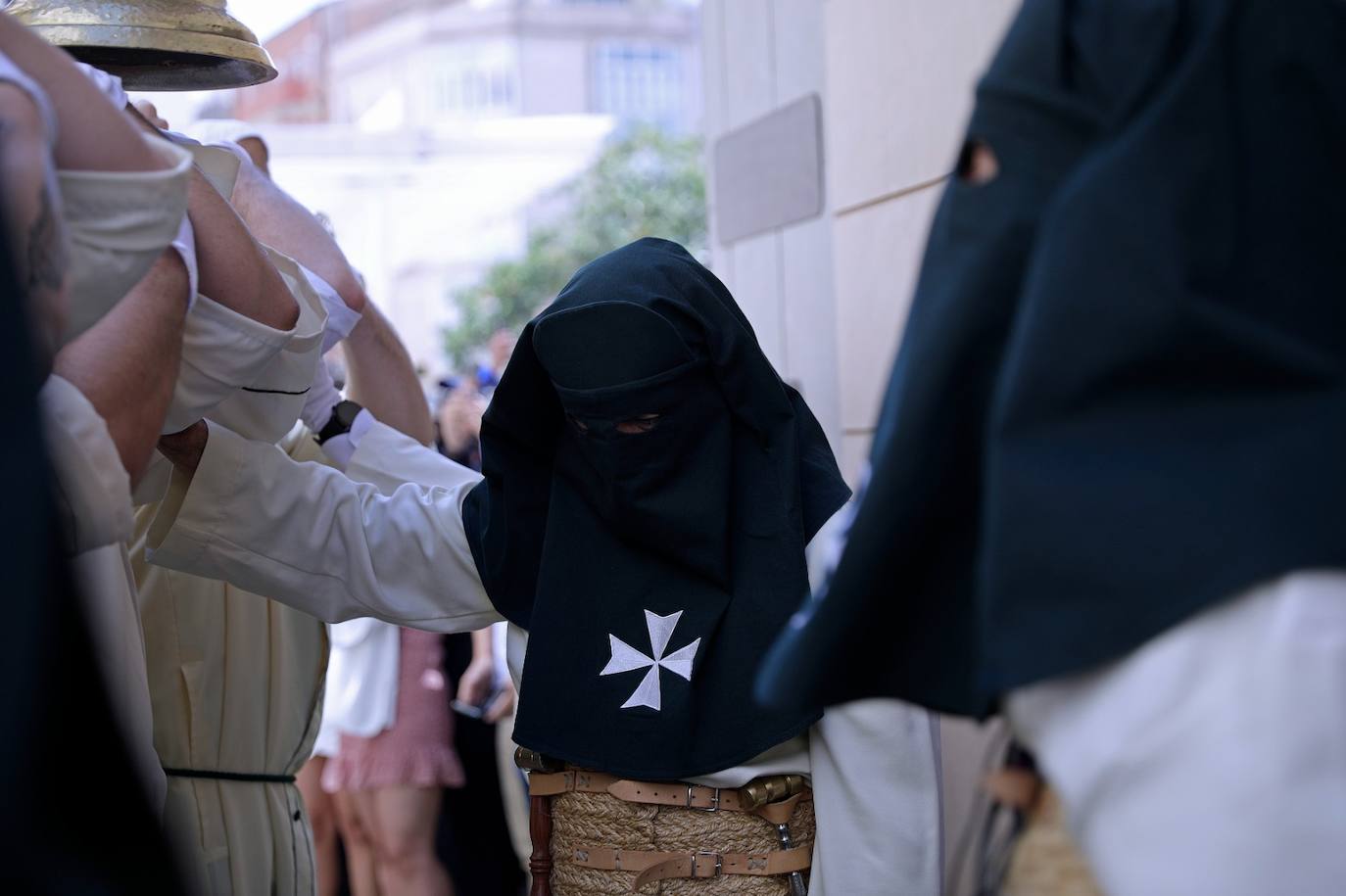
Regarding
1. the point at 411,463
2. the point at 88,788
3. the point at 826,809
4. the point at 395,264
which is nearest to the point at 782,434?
the point at 826,809

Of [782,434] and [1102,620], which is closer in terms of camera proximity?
[1102,620]

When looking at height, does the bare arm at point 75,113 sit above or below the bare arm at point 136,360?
above

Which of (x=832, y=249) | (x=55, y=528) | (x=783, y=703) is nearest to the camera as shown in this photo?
(x=55, y=528)

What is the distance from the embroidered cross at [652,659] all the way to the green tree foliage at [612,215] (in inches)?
776

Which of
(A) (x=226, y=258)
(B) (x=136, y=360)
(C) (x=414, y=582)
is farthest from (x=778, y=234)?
(B) (x=136, y=360)

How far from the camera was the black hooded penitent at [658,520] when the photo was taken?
225 cm

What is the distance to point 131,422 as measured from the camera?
63.1 inches

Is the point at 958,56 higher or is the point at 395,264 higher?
the point at 958,56

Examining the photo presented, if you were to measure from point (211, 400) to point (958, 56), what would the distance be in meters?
2.22

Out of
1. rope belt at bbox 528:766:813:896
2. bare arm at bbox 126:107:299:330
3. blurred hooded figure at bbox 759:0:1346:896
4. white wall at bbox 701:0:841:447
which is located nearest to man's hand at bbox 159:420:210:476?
bare arm at bbox 126:107:299:330

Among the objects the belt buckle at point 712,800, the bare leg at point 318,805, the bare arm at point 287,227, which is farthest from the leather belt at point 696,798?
the bare leg at point 318,805

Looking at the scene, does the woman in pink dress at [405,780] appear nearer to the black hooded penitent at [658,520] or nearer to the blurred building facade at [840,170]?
the blurred building facade at [840,170]

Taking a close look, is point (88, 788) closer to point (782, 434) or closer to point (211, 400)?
point (211, 400)

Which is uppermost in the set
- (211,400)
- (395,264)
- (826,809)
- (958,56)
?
(958,56)
